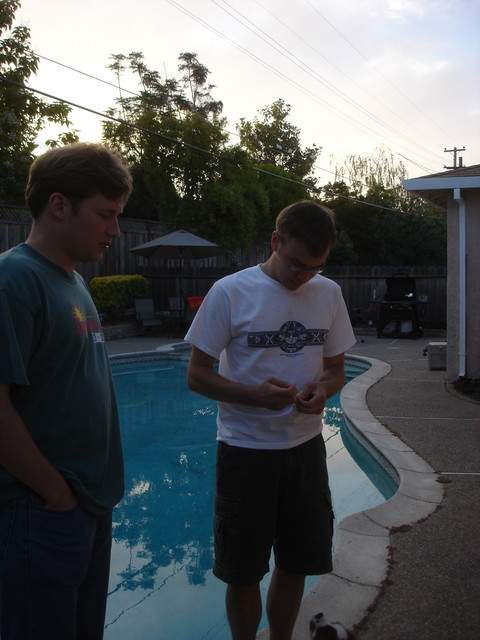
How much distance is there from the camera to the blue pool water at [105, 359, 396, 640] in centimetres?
297

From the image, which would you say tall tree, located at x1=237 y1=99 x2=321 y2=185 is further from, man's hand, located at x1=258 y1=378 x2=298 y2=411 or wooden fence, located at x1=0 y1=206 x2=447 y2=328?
man's hand, located at x1=258 y1=378 x2=298 y2=411

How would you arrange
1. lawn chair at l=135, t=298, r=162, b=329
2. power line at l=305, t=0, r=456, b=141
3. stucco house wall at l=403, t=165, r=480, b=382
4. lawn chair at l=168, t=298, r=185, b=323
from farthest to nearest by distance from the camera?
power line at l=305, t=0, r=456, b=141 → lawn chair at l=168, t=298, r=185, b=323 → lawn chair at l=135, t=298, r=162, b=329 → stucco house wall at l=403, t=165, r=480, b=382

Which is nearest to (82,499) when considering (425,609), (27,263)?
(27,263)

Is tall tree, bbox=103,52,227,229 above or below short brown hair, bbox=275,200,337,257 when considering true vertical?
above

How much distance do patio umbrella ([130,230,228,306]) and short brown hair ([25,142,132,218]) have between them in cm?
1192

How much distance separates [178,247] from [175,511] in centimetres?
994

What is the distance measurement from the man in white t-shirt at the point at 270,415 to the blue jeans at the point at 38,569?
0.65m

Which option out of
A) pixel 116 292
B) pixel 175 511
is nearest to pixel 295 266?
pixel 175 511

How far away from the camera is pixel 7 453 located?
1141 mm

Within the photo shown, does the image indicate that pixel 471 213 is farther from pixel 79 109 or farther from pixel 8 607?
pixel 8 607

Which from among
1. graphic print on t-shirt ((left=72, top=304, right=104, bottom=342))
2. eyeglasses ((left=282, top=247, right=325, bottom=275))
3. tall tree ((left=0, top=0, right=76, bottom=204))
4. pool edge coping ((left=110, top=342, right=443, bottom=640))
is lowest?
pool edge coping ((left=110, top=342, right=443, bottom=640))

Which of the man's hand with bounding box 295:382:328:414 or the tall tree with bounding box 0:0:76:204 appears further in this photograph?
the tall tree with bounding box 0:0:76:204

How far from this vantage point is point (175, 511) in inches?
175

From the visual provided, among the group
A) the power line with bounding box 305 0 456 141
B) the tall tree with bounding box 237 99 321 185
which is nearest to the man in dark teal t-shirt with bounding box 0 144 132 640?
the power line with bounding box 305 0 456 141
